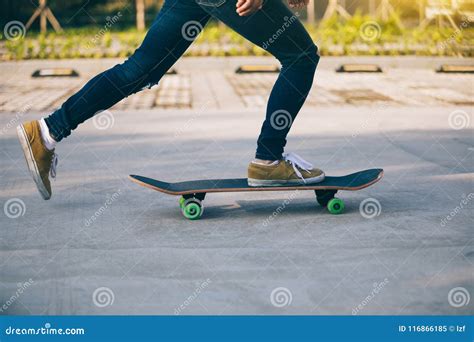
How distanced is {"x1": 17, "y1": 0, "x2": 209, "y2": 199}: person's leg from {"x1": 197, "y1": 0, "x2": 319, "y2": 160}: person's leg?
0.23 meters

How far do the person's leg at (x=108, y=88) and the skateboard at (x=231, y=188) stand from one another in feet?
1.53

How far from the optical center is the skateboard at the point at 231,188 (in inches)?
218

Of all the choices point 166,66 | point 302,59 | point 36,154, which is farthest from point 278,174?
point 36,154

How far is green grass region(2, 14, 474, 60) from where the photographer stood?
52.9 ft

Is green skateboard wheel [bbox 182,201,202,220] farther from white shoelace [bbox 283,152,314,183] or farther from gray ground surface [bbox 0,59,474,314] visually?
white shoelace [bbox 283,152,314,183]

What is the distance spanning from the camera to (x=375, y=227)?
529 cm

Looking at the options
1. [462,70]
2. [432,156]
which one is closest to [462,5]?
[462,70]

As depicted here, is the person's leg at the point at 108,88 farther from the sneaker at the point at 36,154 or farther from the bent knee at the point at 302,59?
the bent knee at the point at 302,59

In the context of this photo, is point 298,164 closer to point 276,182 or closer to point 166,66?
point 276,182

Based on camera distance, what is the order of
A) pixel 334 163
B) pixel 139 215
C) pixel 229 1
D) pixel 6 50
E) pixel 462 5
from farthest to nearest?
pixel 462 5
pixel 6 50
pixel 334 163
pixel 139 215
pixel 229 1

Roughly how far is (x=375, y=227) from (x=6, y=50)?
1306 centimetres

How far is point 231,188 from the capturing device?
551 cm

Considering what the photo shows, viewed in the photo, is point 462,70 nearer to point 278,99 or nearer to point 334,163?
point 334,163

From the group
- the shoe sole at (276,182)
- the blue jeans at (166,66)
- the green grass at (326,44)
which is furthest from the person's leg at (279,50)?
the green grass at (326,44)
